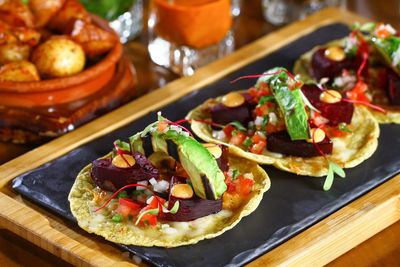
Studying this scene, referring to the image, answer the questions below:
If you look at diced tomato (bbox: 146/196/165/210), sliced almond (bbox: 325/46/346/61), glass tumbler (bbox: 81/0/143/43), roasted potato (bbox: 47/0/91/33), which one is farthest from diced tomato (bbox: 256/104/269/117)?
glass tumbler (bbox: 81/0/143/43)

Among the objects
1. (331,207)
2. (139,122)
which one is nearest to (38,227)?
(139,122)

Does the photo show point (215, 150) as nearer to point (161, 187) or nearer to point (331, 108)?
point (161, 187)

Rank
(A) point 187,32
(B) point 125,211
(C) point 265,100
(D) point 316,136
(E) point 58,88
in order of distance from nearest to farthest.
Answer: (B) point 125,211 < (D) point 316,136 < (C) point 265,100 < (E) point 58,88 < (A) point 187,32

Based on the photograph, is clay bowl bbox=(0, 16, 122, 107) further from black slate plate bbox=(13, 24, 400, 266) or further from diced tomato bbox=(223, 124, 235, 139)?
diced tomato bbox=(223, 124, 235, 139)

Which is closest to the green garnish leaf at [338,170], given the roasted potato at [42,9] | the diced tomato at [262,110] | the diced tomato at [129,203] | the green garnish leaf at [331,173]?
the green garnish leaf at [331,173]

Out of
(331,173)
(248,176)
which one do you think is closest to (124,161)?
(248,176)

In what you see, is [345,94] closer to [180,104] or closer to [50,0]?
[180,104]
